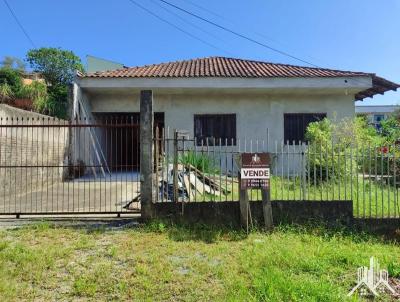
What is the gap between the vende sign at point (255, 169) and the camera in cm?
661

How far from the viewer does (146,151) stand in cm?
705

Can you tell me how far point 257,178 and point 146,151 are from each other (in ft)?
6.85

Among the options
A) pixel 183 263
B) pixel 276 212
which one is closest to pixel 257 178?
pixel 276 212

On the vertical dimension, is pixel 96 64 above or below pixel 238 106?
above

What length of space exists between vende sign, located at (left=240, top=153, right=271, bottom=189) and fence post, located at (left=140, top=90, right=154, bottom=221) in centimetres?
169

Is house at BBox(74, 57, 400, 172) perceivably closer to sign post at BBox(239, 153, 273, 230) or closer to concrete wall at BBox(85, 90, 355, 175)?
concrete wall at BBox(85, 90, 355, 175)

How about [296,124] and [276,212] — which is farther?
[296,124]

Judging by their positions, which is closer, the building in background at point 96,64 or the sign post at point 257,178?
the sign post at point 257,178

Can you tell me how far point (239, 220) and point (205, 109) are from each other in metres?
8.63

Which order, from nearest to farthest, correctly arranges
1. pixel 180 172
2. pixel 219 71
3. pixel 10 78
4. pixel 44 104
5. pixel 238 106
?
pixel 180 172 < pixel 219 71 < pixel 238 106 < pixel 44 104 < pixel 10 78

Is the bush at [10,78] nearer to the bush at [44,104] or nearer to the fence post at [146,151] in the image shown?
the bush at [44,104]

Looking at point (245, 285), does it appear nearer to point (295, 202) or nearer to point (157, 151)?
point (295, 202)

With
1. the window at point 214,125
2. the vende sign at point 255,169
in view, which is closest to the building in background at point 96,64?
the window at point 214,125

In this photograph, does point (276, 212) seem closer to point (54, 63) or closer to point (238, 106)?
point (238, 106)
